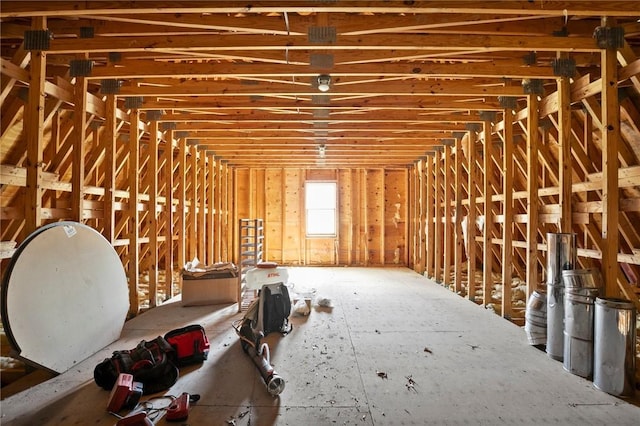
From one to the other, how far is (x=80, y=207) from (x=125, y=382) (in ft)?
6.60

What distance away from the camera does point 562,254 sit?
2.84 metres

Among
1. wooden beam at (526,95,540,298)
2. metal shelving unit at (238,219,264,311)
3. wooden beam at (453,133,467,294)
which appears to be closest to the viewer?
wooden beam at (526,95,540,298)

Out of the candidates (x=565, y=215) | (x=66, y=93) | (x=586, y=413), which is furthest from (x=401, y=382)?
(x=66, y=93)

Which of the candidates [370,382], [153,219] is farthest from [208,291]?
[370,382]

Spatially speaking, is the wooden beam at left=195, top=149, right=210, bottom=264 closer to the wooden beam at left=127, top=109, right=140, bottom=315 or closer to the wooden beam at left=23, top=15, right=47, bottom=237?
the wooden beam at left=127, top=109, right=140, bottom=315

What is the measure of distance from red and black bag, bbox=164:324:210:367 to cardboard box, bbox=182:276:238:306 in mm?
1830

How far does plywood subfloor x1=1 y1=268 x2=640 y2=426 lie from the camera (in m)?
2.01

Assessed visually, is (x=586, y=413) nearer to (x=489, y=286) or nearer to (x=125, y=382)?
(x=489, y=286)

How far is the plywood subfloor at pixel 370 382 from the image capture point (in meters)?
2.01

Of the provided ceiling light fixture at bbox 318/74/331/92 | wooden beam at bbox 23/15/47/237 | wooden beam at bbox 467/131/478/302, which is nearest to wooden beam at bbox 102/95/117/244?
wooden beam at bbox 23/15/47/237

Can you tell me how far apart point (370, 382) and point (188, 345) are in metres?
1.44

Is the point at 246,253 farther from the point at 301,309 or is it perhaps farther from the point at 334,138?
the point at 334,138

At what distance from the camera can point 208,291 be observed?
454 centimetres

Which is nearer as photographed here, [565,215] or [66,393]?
[66,393]
